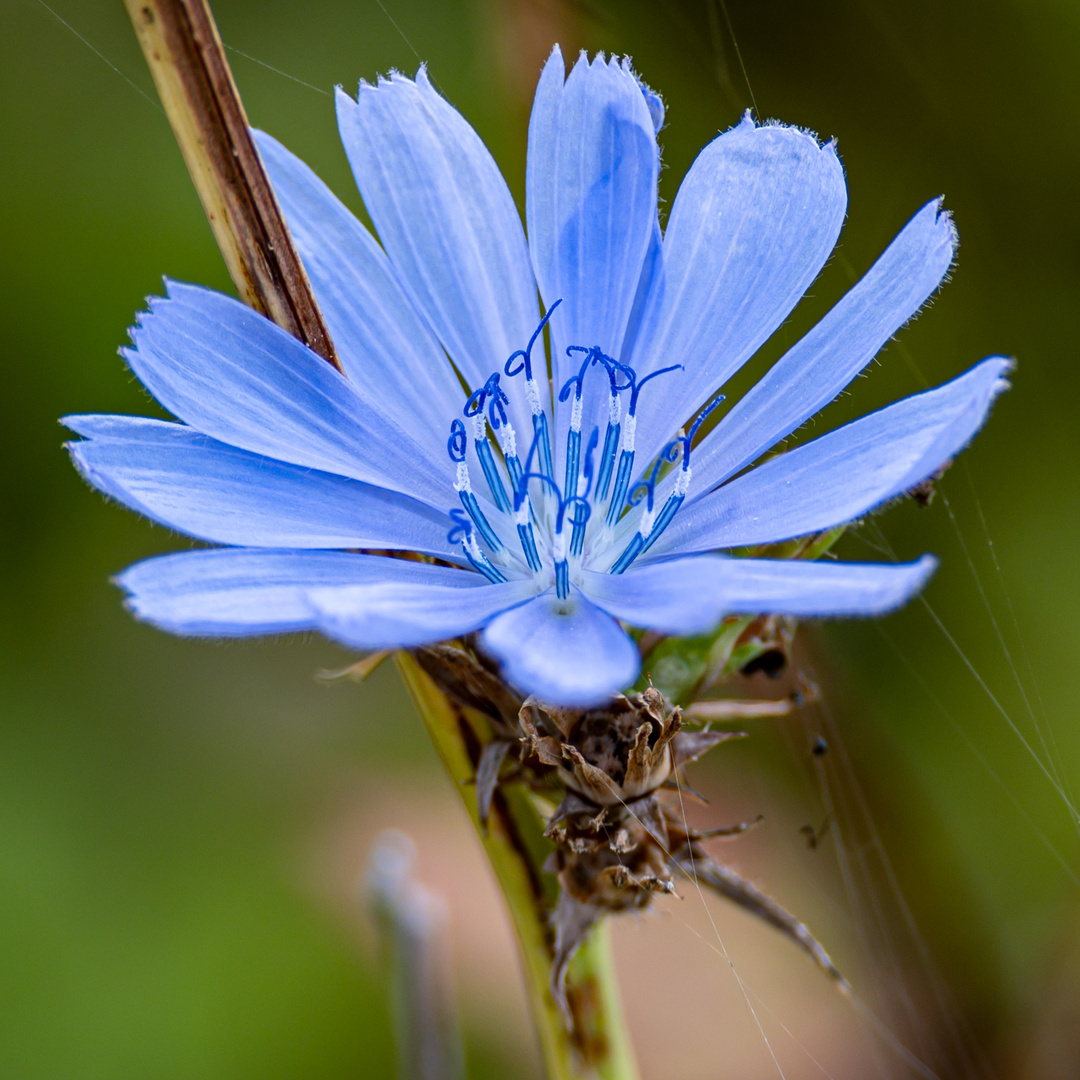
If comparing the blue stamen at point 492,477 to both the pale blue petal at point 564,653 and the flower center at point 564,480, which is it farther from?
the pale blue petal at point 564,653

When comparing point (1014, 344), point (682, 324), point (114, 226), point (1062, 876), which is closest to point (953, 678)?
point (1062, 876)

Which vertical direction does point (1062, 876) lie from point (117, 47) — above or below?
below

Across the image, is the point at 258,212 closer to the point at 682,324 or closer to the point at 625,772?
the point at 682,324

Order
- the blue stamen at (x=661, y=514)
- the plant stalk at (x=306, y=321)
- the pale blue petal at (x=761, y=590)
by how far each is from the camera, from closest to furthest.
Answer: the pale blue petal at (x=761, y=590) < the plant stalk at (x=306, y=321) < the blue stamen at (x=661, y=514)

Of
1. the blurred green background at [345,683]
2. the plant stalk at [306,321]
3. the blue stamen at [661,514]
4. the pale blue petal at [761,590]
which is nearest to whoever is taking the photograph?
the pale blue petal at [761,590]

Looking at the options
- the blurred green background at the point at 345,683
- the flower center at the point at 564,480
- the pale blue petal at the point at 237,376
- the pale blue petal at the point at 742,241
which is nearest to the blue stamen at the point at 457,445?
the flower center at the point at 564,480

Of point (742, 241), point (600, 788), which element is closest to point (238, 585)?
point (600, 788)

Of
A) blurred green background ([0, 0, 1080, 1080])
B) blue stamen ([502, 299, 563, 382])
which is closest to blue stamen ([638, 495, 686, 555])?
blue stamen ([502, 299, 563, 382])
